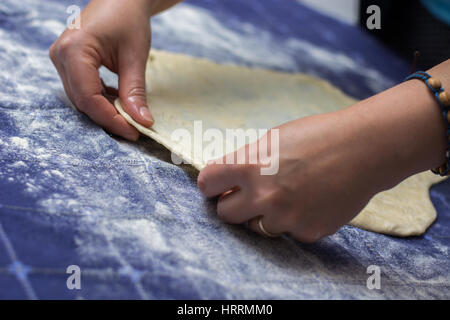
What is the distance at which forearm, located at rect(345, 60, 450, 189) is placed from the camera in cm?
59

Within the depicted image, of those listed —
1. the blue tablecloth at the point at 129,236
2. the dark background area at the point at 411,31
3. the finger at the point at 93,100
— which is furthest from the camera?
the dark background area at the point at 411,31

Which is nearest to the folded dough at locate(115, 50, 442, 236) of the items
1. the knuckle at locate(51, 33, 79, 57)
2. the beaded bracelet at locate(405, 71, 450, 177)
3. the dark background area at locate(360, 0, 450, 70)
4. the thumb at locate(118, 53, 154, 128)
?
the thumb at locate(118, 53, 154, 128)

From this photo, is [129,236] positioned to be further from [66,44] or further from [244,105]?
[244,105]

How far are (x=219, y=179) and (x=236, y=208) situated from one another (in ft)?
0.17

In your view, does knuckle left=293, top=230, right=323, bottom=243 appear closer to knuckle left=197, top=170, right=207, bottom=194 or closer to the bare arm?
knuckle left=197, top=170, right=207, bottom=194

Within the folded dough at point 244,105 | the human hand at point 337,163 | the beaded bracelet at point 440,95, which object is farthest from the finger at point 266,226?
the beaded bracelet at point 440,95

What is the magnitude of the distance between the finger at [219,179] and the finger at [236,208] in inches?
0.5

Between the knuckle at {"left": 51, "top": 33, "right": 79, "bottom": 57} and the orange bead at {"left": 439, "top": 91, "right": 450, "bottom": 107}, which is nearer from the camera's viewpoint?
the orange bead at {"left": 439, "top": 91, "right": 450, "bottom": 107}

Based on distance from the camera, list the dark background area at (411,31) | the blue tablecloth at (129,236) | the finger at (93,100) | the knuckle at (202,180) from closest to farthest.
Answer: the blue tablecloth at (129,236)
the knuckle at (202,180)
the finger at (93,100)
the dark background area at (411,31)

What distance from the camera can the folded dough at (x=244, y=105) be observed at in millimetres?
827

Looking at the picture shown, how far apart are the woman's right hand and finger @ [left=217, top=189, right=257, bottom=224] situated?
0.28 metres

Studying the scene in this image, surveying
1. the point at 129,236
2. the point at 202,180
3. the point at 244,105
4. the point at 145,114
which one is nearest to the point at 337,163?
the point at 202,180

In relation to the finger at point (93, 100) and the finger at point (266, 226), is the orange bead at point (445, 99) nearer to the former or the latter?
the finger at point (266, 226)

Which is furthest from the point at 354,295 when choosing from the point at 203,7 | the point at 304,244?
the point at 203,7
